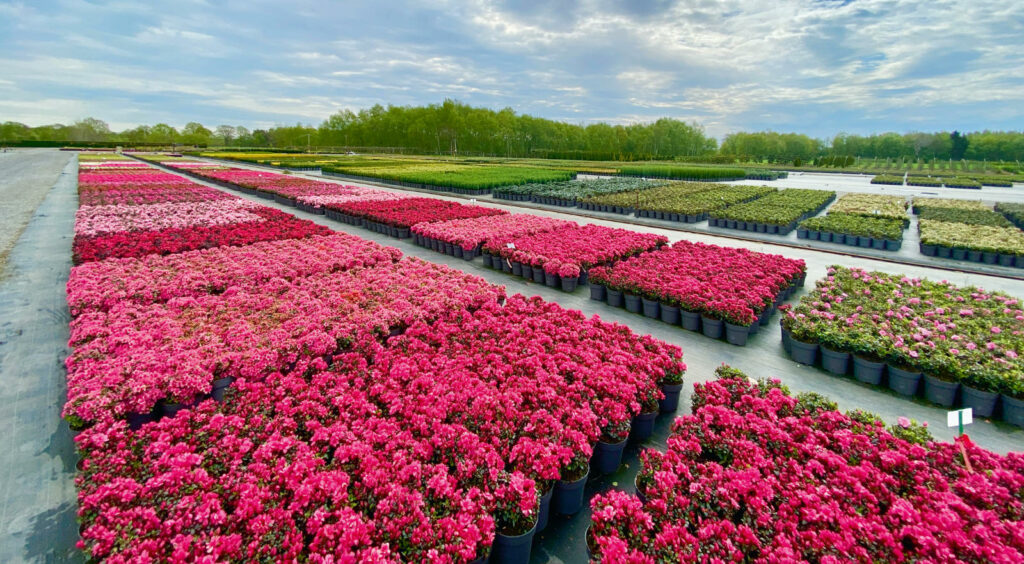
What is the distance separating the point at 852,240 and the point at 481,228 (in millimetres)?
12126

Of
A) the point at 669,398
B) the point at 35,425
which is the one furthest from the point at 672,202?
the point at 35,425

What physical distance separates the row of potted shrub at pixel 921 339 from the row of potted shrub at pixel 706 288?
72 cm

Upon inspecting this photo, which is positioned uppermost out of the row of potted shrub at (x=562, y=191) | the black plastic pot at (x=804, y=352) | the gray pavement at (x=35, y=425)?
the row of potted shrub at (x=562, y=191)

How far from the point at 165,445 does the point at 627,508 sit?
4097 mm

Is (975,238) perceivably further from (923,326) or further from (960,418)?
(960,418)

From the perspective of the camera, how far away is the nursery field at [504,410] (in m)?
3.06

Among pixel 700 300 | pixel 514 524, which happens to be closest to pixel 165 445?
pixel 514 524

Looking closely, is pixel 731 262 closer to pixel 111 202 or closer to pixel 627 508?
pixel 627 508

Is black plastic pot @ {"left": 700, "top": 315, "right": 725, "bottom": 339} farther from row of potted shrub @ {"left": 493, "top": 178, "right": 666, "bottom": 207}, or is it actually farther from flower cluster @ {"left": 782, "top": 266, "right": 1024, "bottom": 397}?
row of potted shrub @ {"left": 493, "top": 178, "right": 666, "bottom": 207}

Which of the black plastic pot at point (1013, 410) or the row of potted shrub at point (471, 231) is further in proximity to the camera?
the row of potted shrub at point (471, 231)

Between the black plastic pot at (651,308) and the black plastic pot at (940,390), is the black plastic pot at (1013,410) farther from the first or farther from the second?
the black plastic pot at (651,308)

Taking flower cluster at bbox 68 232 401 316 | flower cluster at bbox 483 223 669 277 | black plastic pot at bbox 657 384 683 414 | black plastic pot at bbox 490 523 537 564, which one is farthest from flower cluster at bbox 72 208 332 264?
black plastic pot at bbox 490 523 537 564

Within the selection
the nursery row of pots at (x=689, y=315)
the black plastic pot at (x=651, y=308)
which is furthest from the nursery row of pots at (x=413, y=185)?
the black plastic pot at (x=651, y=308)

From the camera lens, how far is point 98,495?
3.25 metres
